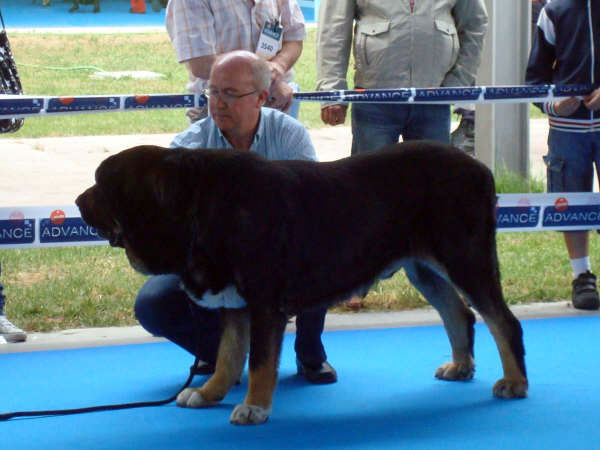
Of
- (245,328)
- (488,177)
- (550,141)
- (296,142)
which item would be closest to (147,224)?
(245,328)

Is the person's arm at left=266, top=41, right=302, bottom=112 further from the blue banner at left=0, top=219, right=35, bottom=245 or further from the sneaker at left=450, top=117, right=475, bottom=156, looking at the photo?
the sneaker at left=450, top=117, right=475, bottom=156

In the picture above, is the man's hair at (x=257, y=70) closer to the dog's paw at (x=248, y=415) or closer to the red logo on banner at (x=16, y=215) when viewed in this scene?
the dog's paw at (x=248, y=415)

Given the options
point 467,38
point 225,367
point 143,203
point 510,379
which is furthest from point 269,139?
point 467,38

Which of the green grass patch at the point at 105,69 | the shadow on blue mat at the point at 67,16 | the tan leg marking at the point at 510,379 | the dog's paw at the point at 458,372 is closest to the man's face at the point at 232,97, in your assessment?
the tan leg marking at the point at 510,379

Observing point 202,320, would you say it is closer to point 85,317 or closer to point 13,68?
point 85,317

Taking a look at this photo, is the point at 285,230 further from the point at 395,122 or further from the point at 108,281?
the point at 108,281

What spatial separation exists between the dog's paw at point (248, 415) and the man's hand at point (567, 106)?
3.16 metres

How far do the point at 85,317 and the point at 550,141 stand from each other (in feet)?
10.6

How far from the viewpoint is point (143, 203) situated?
3770 millimetres

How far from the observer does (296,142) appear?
4562 millimetres

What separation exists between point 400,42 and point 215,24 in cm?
120

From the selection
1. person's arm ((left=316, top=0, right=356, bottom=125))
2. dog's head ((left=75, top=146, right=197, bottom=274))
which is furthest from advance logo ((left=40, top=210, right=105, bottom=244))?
Result: dog's head ((left=75, top=146, right=197, bottom=274))

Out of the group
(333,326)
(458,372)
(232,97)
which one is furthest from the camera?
(333,326)

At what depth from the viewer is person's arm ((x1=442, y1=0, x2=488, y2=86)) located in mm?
6211
